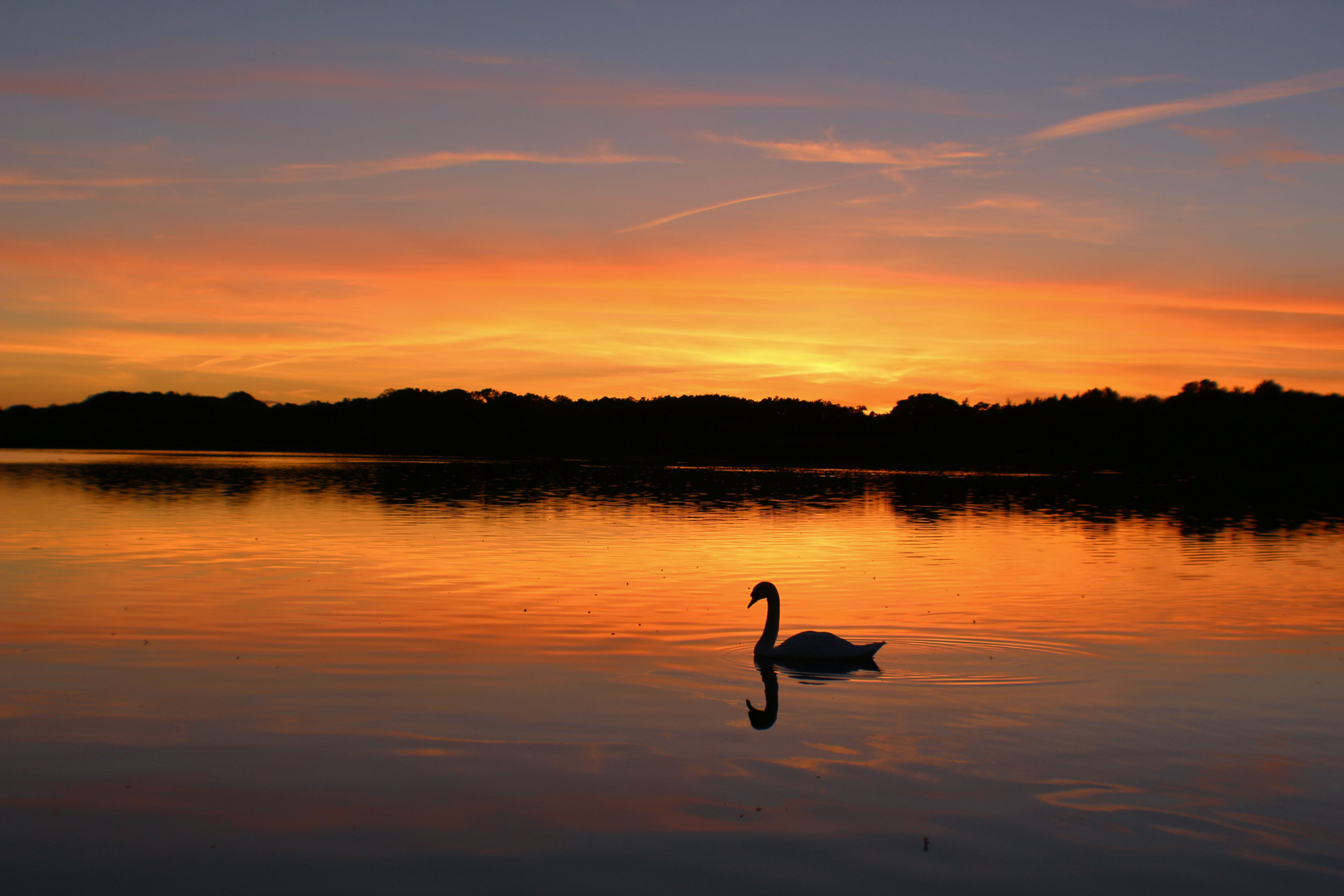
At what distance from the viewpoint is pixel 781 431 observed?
132500mm

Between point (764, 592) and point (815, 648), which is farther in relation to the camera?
→ point (764, 592)

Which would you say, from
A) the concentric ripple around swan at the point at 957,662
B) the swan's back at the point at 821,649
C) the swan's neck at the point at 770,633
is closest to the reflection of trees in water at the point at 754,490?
the concentric ripple around swan at the point at 957,662

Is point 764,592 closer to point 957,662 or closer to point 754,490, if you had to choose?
point 957,662

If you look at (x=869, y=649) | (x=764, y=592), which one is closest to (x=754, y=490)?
(x=764, y=592)

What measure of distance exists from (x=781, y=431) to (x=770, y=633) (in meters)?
121

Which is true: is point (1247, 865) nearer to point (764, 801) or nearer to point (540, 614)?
point (764, 801)

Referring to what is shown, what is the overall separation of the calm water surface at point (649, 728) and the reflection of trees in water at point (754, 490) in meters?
17.3

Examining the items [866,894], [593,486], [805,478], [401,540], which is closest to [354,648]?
[866,894]

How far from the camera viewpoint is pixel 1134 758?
8773 mm

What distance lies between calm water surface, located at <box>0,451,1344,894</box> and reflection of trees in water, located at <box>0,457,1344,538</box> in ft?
56.8

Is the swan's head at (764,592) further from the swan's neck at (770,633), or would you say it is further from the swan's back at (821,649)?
the swan's back at (821,649)

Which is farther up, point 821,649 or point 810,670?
point 821,649

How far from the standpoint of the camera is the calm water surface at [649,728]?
653cm

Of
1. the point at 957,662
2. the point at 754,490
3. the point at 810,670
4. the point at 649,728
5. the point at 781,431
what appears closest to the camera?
the point at 649,728
